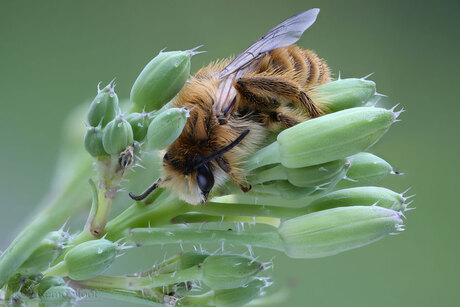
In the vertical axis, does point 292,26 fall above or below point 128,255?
above

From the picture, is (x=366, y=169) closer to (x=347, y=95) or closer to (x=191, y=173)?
(x=347, y=95)

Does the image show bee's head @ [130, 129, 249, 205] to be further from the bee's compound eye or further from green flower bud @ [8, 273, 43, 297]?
green flower bud @ [8, 273, 43, 297]

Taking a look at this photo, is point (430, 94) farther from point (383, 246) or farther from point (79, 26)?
point (79, 26)

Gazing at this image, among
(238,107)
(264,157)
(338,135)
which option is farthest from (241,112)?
(338,135)

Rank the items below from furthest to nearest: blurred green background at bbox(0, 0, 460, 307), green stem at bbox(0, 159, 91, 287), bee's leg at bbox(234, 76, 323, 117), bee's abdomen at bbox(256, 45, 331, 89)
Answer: blurred green background at bbox(0, 0, 460, 307), bee's abdomen at bbox(256, 45, 331, 89), bee's leg at bbox(234, 76, 323, 117), green stem at bbox(0, 159, 91, 287)

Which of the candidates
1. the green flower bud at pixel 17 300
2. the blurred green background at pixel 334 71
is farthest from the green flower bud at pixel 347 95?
the blurred green background at pixel 334 71

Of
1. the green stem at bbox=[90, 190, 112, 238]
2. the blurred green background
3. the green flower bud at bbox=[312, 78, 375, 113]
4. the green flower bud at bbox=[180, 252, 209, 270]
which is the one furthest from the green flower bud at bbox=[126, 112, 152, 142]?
the blurred green background

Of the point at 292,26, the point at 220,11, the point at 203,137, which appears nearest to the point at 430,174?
the point at 220,11
